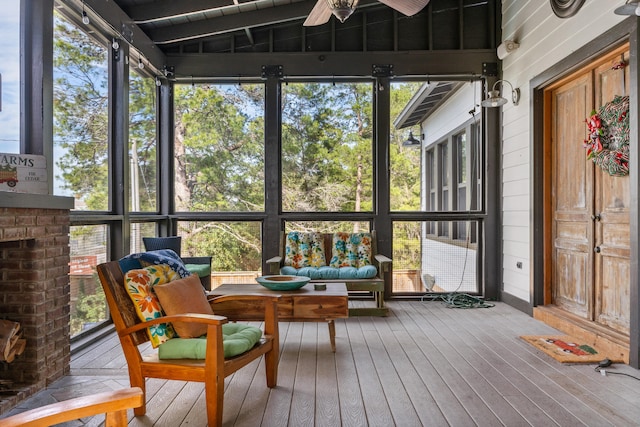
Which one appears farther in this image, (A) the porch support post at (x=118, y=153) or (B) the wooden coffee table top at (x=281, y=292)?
(A) the porch support post at (x=118, y=153)

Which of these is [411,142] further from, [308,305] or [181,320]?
[181,320]

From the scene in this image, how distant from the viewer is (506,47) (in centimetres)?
497

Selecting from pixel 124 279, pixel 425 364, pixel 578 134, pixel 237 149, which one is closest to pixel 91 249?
pixel 124 279

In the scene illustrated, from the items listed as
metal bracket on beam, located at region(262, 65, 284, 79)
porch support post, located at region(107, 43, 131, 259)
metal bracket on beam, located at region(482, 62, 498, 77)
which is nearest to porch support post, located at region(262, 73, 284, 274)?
metal bracket on beam, located at region(262, 65, 284, 79)

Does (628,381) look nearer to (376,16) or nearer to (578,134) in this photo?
(578,134)

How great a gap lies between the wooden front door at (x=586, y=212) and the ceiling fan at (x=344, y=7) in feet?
5.37

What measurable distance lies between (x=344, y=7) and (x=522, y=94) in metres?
2.93

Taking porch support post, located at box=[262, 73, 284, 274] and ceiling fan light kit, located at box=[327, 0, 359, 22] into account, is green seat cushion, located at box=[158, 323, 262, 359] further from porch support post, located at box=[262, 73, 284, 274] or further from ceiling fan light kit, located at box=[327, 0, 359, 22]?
porch support post, located at box=[262, 73, 284, 274]

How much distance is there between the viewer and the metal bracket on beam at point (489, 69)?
545 cm

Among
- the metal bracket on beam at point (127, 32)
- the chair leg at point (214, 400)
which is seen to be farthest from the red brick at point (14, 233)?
the metal bracket on beam at point (127, 32)

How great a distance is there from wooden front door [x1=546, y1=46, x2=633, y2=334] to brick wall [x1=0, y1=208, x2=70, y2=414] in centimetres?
413

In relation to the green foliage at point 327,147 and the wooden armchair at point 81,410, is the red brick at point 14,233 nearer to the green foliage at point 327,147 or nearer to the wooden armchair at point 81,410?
the wooden armchair at point 81,410

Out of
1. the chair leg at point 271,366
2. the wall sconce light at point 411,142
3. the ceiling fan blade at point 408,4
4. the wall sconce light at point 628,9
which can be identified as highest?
the ceiling fan blade at point 408,4

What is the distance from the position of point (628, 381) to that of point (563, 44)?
9.64 ft
